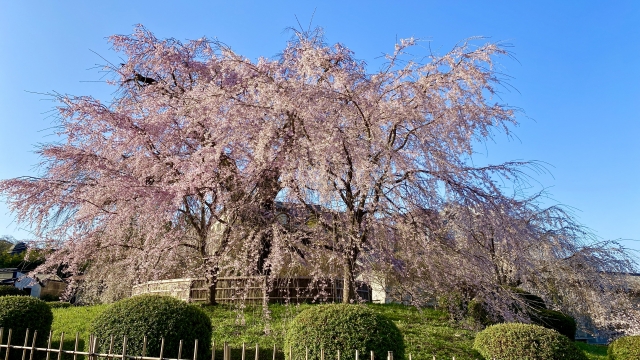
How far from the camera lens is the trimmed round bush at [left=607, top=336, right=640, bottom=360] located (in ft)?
27.1

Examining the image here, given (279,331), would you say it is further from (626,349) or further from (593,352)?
(593,352)

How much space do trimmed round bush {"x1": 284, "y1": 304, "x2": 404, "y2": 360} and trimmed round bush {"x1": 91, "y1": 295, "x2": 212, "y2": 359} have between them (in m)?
1.57

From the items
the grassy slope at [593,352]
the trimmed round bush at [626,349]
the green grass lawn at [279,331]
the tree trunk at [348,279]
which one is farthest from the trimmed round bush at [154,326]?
the grassy slope at [593,352]

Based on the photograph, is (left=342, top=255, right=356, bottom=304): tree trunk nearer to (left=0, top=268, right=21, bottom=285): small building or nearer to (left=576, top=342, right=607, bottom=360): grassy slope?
(left=576, top=342, right=607, bottom=360): grassy slope

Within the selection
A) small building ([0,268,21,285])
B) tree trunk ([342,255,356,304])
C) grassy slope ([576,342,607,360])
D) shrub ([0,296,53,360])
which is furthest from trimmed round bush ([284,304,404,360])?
small building ([0,268,21,285])

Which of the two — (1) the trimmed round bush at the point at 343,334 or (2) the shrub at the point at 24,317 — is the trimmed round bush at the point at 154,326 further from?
(2) the shrub at the point at 24,317

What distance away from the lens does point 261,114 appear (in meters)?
8.26

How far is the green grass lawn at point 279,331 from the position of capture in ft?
25.7

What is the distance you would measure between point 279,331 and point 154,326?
2338 millimetres

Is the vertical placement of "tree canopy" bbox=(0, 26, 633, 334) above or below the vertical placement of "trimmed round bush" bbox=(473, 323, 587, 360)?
above

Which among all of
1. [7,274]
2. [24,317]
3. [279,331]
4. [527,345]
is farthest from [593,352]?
[7,274]

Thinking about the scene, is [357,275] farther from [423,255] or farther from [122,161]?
[122,161]

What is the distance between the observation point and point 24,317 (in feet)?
27.5

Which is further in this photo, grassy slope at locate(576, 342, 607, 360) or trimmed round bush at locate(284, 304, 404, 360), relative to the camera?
grassy slope at locate(576, 342, 607, 360)
